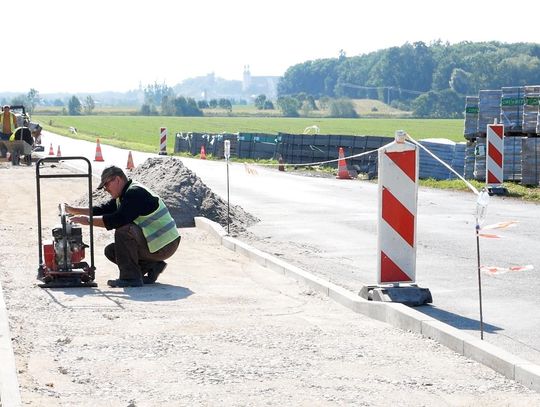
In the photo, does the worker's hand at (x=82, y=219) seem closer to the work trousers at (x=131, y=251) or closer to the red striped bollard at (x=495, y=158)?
the work trousers at (x=131, y=251)

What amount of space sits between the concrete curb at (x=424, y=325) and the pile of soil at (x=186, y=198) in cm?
411

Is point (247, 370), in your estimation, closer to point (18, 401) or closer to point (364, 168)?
point (18, 401)

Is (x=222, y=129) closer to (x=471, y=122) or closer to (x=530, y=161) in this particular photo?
(x=471, y=122)

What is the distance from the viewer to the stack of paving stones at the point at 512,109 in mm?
Answer: 26562

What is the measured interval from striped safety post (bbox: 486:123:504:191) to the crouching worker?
42.0ft

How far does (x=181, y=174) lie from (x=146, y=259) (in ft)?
22.3

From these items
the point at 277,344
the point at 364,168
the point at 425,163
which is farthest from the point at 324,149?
the point at 277,344

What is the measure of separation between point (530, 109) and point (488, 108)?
1.64 metres

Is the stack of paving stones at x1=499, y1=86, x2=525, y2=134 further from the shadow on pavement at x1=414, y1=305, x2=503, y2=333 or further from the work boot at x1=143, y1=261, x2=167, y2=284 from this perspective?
the shadow on pavement at x1=414, y1=305, x2=503, y2=333

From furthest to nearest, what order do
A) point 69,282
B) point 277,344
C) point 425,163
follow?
point 425,163 < point 69,282 < point 277,344

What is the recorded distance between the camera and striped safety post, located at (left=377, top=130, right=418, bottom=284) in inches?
409

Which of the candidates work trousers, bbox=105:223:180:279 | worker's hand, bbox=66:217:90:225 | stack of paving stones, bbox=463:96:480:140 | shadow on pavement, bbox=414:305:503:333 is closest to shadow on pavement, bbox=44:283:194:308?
work trousers, bbox=105:223:180:279

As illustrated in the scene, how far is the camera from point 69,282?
11.6 meters

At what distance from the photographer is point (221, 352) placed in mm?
8305
